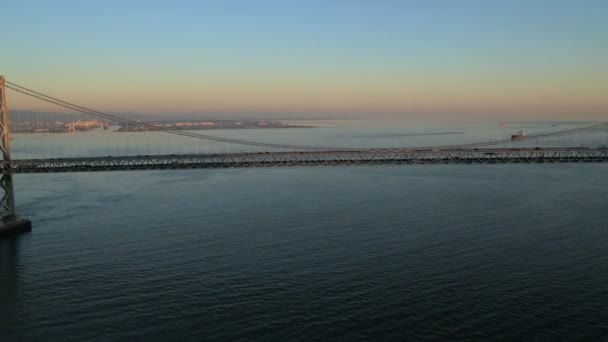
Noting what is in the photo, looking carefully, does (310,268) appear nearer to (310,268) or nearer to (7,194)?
(310,268)

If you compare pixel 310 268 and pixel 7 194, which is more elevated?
pixel 7 194

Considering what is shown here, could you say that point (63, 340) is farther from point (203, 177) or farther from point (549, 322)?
point (203, 177)

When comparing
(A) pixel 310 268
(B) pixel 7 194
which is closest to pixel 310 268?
(A) pixel 310 268

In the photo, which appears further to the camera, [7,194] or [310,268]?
[7,194]

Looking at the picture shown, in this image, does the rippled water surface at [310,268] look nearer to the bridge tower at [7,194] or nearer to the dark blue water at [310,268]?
the dark blue water at [310,268]

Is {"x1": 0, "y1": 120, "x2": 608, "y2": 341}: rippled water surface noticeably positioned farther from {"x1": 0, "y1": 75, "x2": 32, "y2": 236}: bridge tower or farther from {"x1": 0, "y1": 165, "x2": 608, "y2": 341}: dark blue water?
{"x1": 0, "y1": 75, "x2": 32, "y2": 236}: bridge tower

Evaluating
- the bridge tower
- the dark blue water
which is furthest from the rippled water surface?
the bridge tower

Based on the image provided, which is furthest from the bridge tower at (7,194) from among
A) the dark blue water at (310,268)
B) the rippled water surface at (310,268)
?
the dark blue water at (310,268)
